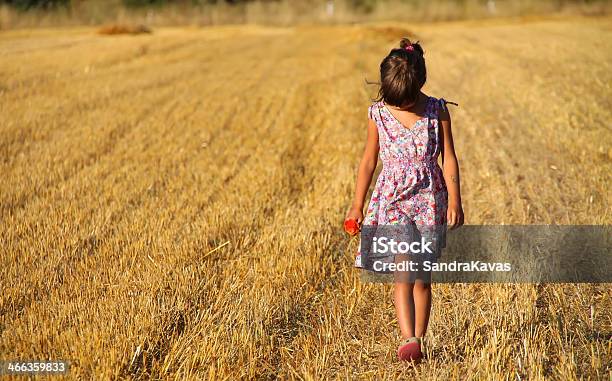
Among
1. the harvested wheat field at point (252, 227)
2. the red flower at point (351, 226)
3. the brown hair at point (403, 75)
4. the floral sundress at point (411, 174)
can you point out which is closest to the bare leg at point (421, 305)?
the harvested wheat field at point (252, 227)

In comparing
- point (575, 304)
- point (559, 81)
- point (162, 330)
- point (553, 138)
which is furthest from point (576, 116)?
point (162, 330)

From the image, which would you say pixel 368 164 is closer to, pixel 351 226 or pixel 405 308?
pixel 351 226

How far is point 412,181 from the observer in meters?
3.34

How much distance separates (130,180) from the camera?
6621mm

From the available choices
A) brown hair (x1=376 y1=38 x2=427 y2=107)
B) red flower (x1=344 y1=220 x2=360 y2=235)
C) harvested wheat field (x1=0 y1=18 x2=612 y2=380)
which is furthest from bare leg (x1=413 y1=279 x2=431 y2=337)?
brown hair (x1=376 y1=38 x2=427 y2=107)

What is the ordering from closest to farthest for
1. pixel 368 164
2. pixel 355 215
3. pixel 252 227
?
1. pixel 355 215
2. pixel 368 164
3. pixel 252 227

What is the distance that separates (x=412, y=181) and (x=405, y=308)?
24.0 inches

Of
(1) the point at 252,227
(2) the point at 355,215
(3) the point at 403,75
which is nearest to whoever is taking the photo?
(3) the point at 403,75

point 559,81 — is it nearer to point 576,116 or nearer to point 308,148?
point 576,116

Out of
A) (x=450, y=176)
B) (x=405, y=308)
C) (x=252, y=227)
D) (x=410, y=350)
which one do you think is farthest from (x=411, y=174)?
(x=252, y=227)

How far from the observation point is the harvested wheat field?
11.0 feet

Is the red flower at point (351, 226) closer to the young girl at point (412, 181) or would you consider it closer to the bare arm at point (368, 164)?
the young girl at point (412, 181)

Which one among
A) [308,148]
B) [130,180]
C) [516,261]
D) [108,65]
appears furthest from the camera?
[108,65]

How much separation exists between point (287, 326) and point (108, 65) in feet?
46.9
